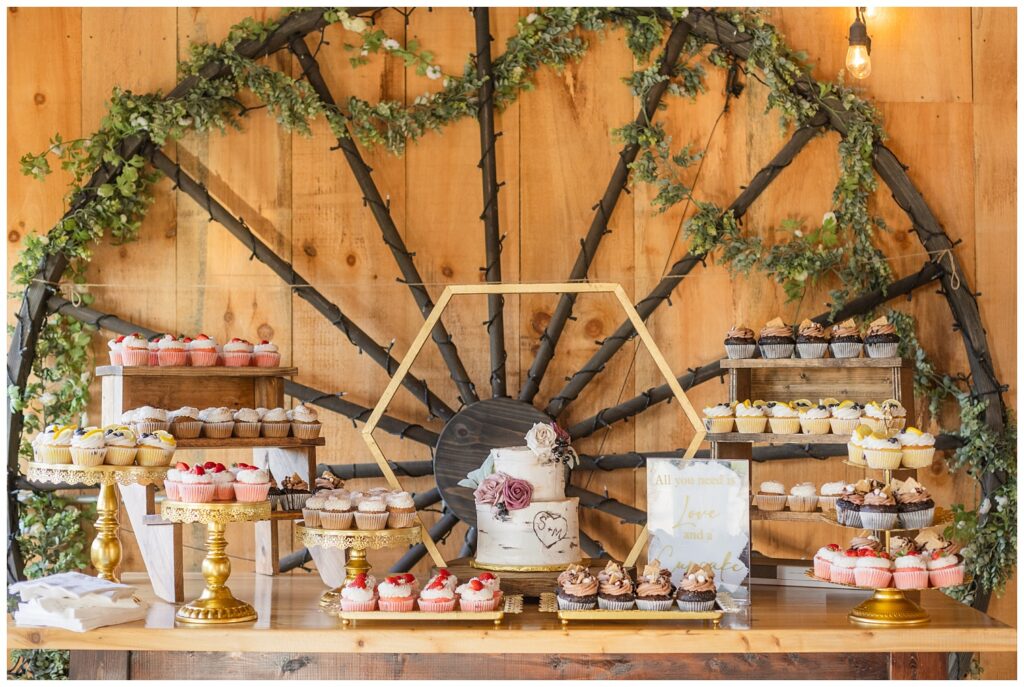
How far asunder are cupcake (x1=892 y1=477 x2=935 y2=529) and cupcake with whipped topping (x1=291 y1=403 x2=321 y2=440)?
75.2 inches

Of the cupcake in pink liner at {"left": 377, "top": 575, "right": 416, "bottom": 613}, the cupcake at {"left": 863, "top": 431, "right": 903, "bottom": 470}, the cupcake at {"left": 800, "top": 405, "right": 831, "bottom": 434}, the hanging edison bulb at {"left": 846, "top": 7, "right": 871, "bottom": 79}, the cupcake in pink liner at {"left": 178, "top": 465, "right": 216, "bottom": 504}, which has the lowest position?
the cupcake in pink liner at {"left": 377, "top": 575, "right": 416, "bottom": 613}

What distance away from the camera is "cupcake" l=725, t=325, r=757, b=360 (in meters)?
4.05

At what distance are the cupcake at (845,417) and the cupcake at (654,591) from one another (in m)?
1.12

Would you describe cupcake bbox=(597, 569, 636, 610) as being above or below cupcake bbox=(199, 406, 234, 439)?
below

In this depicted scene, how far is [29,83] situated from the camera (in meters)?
4.92

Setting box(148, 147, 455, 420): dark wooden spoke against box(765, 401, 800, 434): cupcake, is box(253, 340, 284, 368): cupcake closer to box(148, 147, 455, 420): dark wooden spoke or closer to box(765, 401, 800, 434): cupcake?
box(148, 147, 455, 420): dark wooden spoke

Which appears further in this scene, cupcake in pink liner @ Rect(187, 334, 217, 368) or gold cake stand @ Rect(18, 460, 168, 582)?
cupcake in pink liner @ Rect(187, 334, 217, 368)

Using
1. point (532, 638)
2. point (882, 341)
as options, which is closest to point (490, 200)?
point (882, 341)

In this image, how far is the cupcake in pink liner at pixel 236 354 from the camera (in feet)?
12.7

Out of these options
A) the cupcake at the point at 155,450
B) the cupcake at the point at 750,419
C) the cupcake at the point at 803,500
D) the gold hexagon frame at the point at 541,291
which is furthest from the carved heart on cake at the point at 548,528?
the cupcake at the point at 155,450

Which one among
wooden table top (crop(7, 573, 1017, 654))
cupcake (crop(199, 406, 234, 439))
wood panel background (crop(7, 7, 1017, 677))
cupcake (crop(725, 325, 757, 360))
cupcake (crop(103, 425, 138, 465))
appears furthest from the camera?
wood panel background (crop(7, 7, 1017, 677))

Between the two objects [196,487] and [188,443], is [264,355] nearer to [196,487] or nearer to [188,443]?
[188,443]

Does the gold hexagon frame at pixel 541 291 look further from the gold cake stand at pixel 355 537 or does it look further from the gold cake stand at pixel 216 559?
the gold cake stand at pixel 216 559

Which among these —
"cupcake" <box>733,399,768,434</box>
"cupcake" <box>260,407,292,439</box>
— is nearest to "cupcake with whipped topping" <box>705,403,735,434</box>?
"cupcake" <box>733,399,768,434</box>
